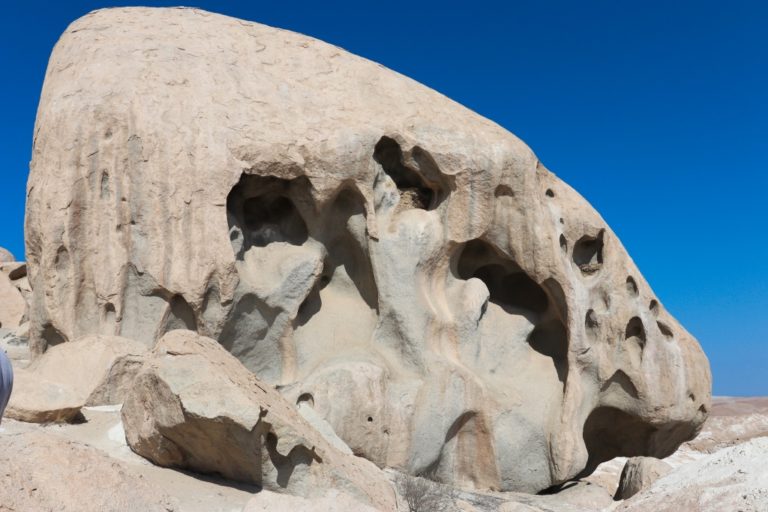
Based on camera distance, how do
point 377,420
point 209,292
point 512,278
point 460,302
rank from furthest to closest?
point 512,278 → point 460,302 → point 377,420 → point 209,292

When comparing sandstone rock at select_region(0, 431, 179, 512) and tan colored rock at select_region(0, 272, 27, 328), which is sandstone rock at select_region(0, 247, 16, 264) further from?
sandstone rock at select_region(0, 431, 179, 512)

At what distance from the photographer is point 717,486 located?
4.78m

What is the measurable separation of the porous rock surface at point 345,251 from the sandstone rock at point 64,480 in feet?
12.3

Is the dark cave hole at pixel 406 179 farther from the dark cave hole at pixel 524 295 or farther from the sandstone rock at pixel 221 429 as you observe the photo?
the sandstone rock at pixel 221 429

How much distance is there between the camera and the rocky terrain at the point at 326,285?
741 cm

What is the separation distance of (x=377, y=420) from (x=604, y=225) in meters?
4.42

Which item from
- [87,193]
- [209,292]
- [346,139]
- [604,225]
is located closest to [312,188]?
[346,139]

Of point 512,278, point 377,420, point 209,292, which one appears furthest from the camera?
point 512,278

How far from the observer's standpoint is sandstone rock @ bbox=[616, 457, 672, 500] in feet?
31.5

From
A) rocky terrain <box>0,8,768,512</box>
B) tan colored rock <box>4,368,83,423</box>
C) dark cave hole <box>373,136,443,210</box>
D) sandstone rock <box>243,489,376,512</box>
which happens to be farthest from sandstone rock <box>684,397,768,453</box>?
tan colored rock <box>4,368,83,423</box>

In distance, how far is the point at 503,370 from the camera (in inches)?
423

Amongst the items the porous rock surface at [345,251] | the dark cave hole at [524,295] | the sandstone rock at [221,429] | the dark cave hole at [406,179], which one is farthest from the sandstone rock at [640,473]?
the sandstone rock at [221,429]

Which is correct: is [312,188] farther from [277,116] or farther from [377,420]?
[377,420]

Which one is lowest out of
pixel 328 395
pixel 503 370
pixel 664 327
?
pixel 328 395
